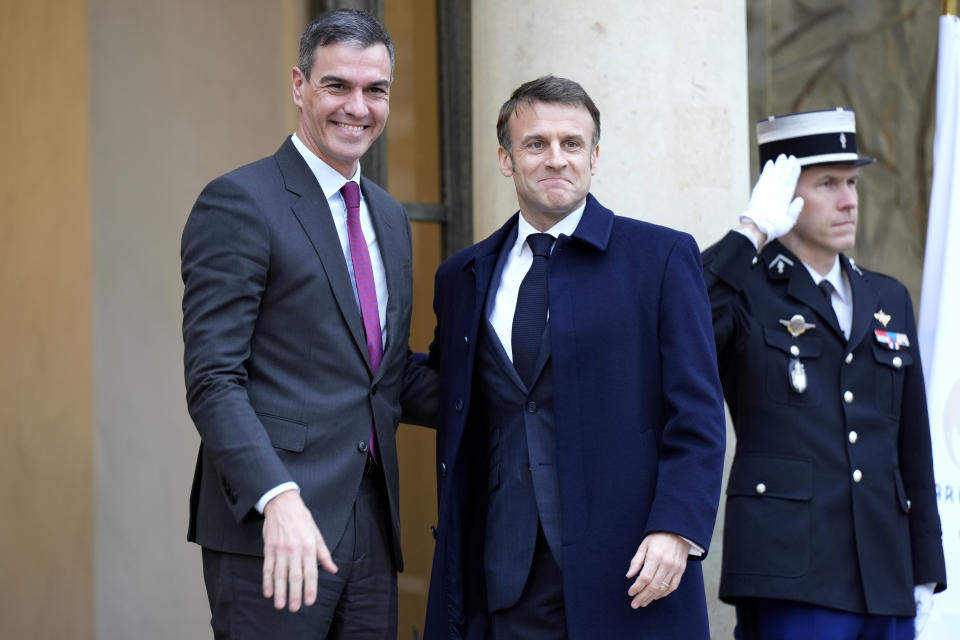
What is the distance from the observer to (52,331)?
16.0 feet

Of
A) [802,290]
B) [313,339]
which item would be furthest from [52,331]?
[802,290]

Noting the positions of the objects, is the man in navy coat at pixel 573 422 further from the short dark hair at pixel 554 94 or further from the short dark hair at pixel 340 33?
the short dark hair at pixel 340 33

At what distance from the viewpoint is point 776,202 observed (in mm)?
3689

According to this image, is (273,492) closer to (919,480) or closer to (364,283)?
(364,283)

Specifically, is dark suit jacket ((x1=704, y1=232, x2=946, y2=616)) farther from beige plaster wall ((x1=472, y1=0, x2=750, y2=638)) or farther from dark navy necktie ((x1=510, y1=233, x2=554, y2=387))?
dark navy necktie ((x1=510, y1=233, x2=554, y2=387))

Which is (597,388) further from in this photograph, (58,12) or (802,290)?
(58,12)

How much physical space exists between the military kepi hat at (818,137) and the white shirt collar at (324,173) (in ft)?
4.81

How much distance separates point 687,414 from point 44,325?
9.64ft

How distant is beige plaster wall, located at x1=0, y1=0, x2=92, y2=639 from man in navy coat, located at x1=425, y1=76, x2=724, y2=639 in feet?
→ 7.19

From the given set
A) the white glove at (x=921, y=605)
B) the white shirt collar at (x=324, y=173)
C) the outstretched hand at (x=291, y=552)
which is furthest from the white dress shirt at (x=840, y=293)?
the outstretched hand at (x=291, y=552)

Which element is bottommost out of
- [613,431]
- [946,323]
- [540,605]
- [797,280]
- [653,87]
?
[540,605]

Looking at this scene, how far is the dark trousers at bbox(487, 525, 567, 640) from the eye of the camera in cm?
280

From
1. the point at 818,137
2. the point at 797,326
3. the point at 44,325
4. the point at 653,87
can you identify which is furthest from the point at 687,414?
the point at 44,325

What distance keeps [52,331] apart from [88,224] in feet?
1.43
